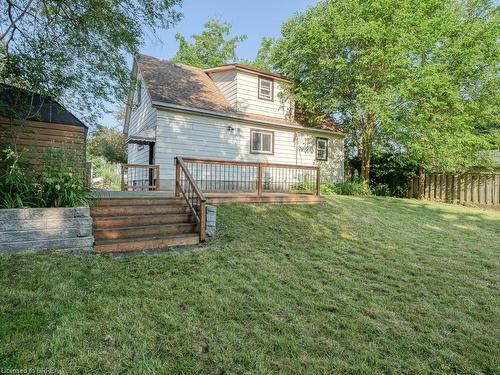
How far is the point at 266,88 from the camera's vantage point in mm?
13633

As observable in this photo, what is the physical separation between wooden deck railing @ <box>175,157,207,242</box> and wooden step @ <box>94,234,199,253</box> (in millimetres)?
279

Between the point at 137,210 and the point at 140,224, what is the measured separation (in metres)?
0.36

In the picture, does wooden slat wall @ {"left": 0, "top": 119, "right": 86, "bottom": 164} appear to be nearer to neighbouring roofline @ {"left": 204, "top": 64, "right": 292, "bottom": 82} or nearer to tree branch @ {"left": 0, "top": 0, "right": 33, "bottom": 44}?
tree branch @ {"left": 0, "top": 0, "right": 33, "bottom": 44}

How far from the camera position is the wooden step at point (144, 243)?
478 cm

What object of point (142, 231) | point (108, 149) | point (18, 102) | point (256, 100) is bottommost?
point (142, 231)

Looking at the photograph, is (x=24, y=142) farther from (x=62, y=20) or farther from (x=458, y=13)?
(x=458, y=13)

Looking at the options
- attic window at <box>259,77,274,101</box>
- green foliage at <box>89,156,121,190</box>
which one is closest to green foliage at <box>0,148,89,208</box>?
attic window at <box>259,77,274,101</box>

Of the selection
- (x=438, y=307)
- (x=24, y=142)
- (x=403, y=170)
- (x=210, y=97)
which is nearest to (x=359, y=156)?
(x=403, y=170)

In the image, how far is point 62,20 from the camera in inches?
234

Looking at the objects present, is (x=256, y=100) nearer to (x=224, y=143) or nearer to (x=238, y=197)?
(x=224, y=143)

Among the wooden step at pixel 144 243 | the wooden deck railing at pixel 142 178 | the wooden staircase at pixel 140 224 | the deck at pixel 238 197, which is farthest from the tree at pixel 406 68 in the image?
the wooden step at pixel 144 243

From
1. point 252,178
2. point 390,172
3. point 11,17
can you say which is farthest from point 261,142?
point 11,17

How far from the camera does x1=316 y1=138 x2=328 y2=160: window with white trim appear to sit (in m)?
14.7

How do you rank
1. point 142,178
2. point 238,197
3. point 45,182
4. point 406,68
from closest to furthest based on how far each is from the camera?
point 45,182, point 238,197, point 142,178, point 406,68
